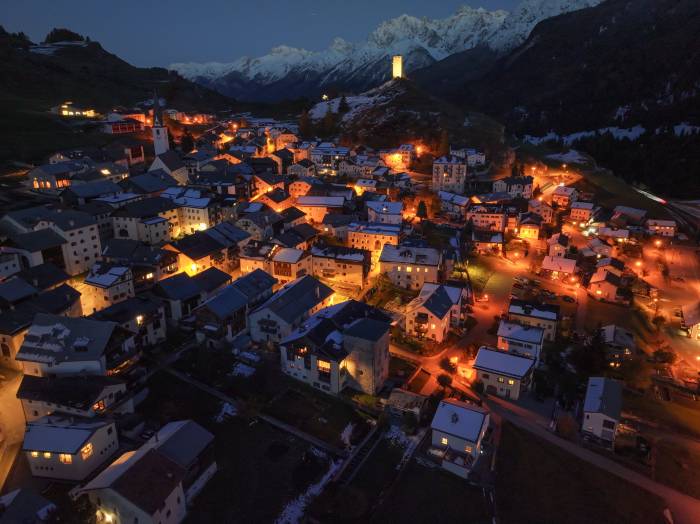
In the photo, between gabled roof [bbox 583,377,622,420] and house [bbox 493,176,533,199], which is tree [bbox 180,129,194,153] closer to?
house [bbox 493,176,533,199]

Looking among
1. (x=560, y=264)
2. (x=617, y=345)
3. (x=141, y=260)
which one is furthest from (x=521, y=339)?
(x=141, y=260)

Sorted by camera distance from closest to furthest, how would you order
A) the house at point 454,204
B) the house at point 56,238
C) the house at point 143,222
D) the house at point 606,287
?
the house at point 56,238, the house at point 606,287, the house at point 143,222, the house at point 454,204

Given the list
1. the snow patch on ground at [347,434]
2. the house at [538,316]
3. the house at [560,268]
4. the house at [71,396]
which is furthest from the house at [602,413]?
the house at [71,396]

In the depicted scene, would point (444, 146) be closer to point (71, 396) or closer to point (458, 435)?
point (458, 435)

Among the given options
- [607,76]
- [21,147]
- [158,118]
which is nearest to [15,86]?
[21,147]

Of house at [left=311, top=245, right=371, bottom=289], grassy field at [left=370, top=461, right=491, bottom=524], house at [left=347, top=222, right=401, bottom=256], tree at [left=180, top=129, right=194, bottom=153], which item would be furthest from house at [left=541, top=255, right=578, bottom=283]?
tree at [left=180, top=129, right=194, bottom=153]

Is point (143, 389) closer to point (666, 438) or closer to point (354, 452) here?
point (354, 452)

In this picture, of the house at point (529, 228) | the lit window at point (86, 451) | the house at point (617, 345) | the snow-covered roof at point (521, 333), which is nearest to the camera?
the lit window at point (86, 451)

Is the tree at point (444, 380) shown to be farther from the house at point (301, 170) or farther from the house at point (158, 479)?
the house at point (301, 170)
